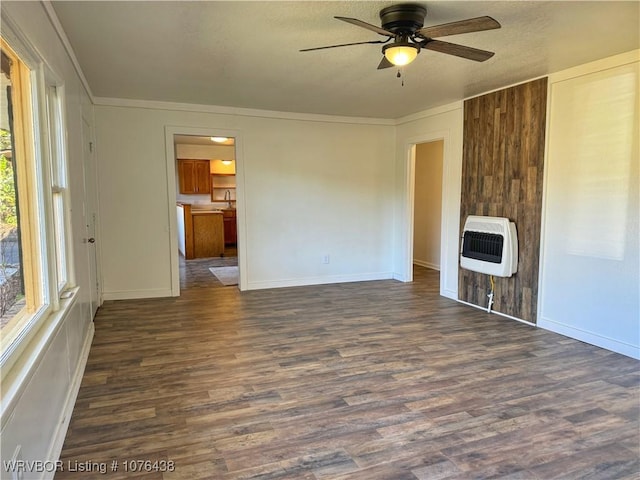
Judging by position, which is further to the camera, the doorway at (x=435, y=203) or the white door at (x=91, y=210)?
the doorway at (x=435, y=203)

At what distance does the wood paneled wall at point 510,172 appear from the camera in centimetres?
416

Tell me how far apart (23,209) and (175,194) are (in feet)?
10.9

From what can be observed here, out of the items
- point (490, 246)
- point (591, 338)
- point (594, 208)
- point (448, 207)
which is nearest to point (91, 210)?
point (448, 207)

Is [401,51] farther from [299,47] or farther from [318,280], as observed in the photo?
[318,280]

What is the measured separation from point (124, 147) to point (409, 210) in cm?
405

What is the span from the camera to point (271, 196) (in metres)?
5.80

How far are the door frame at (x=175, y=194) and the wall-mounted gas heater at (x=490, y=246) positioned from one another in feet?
9.51

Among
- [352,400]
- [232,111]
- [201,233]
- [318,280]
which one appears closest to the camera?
[352,400]

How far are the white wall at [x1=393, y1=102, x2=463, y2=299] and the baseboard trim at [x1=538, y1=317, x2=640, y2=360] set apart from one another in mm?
1321

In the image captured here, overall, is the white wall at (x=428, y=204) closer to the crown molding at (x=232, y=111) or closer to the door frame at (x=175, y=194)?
the crown molding at (x=232, y=111)

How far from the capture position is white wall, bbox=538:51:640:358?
338 cm

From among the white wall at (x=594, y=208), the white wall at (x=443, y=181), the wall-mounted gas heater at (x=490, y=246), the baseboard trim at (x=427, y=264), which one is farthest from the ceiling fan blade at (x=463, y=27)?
the baseboard trim at (x=427, y=264)

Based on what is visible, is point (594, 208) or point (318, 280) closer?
point (594, 208)

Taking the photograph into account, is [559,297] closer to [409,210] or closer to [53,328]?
[409,210]
